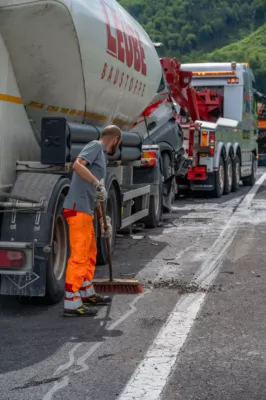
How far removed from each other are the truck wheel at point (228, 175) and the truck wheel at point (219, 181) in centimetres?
20

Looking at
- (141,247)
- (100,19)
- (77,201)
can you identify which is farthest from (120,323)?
(141,247)

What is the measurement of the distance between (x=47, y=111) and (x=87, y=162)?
49.9 inches

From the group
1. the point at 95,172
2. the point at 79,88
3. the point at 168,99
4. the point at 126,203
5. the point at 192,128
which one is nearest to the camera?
the point at 95,172

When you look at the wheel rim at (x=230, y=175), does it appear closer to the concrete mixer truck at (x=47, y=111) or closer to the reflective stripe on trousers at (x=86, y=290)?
the concrete mixer truck at (x=47, y=111)

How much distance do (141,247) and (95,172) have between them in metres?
4.07

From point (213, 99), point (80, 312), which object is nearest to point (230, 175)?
point (213, 99)

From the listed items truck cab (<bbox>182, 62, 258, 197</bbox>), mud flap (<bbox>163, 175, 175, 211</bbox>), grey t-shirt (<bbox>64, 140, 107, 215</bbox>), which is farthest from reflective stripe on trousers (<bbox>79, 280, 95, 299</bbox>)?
truck cab (<bbox>182, 62, 258, 197</bbox>)

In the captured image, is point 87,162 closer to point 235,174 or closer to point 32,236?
point 32,236

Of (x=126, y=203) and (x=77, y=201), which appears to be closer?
(x=77, y=201)

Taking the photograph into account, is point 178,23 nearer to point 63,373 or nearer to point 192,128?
point 192,128

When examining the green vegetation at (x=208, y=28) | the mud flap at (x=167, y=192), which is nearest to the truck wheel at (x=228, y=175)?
the mud flap at (x=167, y=192)

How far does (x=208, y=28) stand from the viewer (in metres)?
149

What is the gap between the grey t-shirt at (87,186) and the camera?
20.7 feet

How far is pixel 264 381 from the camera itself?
4.49 meters
